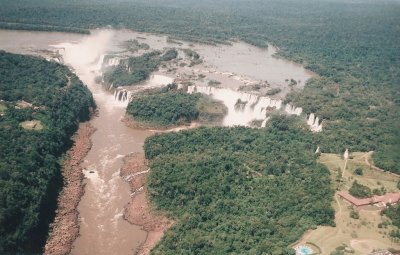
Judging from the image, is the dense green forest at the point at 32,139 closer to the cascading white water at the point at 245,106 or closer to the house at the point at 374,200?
the cascading white water at the point at 245,106

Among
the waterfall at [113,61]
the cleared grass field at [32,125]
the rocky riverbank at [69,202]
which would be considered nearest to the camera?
the rocky riverbank at [69,202]

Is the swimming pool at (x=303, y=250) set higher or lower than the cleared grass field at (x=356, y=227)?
lower

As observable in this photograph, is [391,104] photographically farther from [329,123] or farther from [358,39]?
[358,39]

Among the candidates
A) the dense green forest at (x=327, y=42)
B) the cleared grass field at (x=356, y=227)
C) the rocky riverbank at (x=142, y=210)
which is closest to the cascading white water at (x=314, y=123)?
the dense green forest at (x=327, y=42)

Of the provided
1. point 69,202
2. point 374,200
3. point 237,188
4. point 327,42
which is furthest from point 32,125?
point 327,42

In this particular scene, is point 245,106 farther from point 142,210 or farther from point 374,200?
point 374,200

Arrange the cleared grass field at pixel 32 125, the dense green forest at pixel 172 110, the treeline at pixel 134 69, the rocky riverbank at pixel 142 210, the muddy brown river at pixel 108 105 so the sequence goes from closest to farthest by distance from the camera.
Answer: the rocky riverbank at pixel 142 210 → the muddy brown river at pixel 108 105 → the cleared grass field at pixel 32 125 → the dense green forest at pixel 172 110 → the treeline at pixel 134 69

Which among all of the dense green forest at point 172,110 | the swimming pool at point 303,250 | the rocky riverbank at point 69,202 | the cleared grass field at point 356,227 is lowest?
the rocky riverbank at point 69,202
